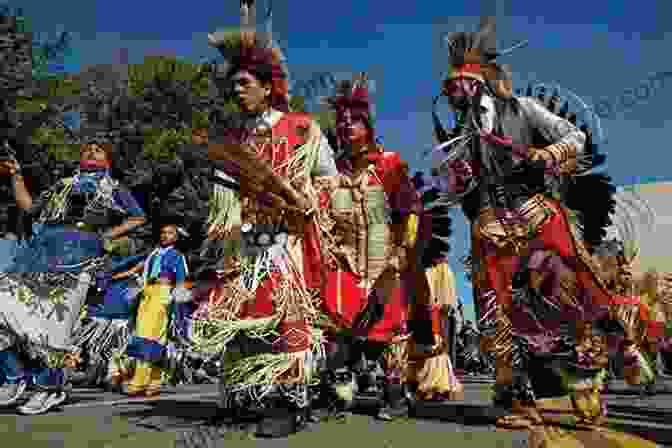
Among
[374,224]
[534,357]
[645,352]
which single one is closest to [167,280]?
[374,224]

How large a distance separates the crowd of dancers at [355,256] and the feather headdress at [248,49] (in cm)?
1

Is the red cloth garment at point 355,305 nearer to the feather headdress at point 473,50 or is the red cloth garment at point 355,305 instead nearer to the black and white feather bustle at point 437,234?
the black and white feather bustle at point 437,234

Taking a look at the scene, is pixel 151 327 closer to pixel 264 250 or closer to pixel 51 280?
pixel 51 280

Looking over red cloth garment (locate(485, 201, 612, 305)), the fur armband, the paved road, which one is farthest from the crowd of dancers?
the fur armband

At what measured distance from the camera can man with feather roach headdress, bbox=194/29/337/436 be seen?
145 inches

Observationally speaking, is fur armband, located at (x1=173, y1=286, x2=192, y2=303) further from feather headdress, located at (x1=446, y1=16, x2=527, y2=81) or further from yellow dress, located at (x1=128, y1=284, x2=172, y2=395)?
feather headdress, located at (x1=446, y1=16, x2=527, y2=81)

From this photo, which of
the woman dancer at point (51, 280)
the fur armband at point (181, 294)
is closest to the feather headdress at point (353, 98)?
the woman dancer at point (51, 280)

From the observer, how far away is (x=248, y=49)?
162 inches

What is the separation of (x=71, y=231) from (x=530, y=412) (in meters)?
3.63

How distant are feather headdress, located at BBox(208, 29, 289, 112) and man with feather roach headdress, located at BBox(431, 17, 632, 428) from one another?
1083 mm

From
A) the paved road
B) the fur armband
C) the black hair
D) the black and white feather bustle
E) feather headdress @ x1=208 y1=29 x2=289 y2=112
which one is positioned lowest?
the paved road

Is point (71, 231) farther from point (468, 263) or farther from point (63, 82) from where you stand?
point (63, 82)

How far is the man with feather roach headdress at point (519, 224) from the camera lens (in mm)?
3730

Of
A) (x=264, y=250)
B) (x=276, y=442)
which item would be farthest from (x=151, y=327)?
(x=276, y=442)
